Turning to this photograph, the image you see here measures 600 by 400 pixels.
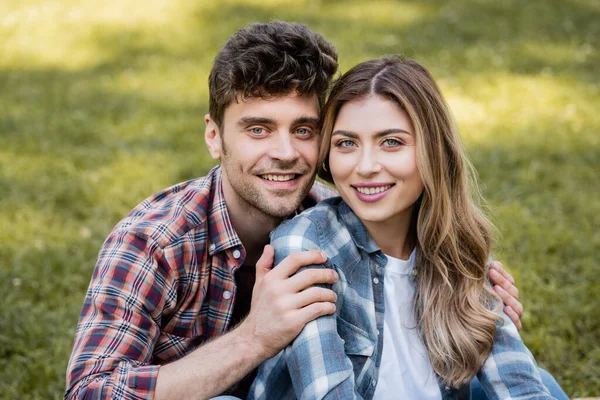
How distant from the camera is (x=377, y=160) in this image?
97.7 inches

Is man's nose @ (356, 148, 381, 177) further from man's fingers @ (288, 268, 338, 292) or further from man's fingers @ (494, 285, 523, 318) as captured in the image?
man's fingers @ (494, 285, 523, 318)

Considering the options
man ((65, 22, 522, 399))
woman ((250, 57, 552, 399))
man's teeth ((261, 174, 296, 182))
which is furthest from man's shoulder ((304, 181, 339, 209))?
woman ((250, 57, 552, 399))

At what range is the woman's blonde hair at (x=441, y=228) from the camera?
2.54 metres

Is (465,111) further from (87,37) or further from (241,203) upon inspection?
(87,37)

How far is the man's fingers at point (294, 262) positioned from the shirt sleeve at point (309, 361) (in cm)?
4

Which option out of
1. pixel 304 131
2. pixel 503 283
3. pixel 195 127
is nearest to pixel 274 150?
pixel 304 131

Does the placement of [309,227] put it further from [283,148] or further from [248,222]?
[248,222]

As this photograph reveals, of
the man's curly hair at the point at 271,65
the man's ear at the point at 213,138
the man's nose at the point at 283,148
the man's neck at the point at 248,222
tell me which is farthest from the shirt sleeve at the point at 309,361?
the man's ear at the point at 213,138

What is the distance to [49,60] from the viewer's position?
8359mm

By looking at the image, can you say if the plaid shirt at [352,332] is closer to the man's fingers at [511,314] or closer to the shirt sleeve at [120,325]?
the man's fingers at [511,314]

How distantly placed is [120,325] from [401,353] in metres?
1.00

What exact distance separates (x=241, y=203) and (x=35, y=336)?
1570 mm

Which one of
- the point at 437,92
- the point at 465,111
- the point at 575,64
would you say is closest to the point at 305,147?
the point at 437,92

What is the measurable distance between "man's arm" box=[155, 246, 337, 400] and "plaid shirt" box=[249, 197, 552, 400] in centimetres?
5
